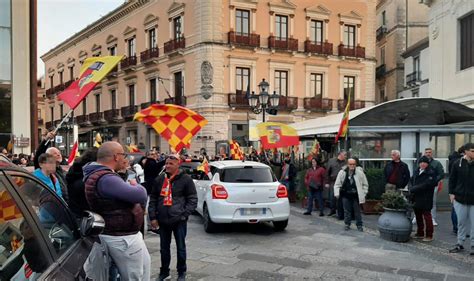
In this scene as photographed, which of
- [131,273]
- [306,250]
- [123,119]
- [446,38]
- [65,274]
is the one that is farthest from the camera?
[123,119]

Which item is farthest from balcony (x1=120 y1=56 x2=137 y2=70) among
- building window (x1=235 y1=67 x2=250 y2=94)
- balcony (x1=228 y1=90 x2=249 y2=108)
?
balcony (x1=228 y1=90 x2=249 y2=108)

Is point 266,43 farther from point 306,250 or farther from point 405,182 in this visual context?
point 306,250

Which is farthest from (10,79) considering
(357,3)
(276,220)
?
(357,3)

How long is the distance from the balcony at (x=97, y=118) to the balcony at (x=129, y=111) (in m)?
4.41

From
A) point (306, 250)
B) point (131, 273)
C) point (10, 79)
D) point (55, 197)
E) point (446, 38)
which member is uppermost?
point (446, 38)

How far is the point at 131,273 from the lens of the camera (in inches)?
153

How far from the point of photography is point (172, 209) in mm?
5652

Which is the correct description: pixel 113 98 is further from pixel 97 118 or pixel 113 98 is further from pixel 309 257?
pixel 309 257

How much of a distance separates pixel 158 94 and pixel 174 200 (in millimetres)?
32726

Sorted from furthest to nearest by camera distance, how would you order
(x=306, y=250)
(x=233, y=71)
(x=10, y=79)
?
(x=233, y=71) → (x=10, y=79) → (x=306, y=250)

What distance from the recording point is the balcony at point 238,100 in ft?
108

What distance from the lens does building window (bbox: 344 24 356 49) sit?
3784cm

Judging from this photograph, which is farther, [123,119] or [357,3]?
[123,119]

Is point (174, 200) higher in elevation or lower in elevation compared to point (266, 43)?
lower
